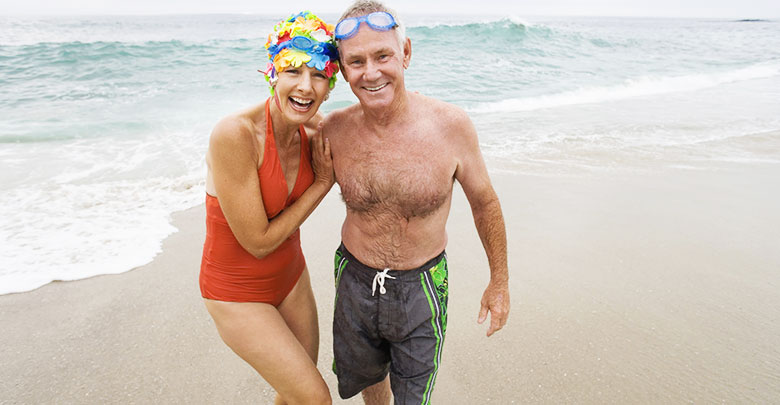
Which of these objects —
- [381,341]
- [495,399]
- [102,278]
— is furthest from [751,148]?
[102,278]

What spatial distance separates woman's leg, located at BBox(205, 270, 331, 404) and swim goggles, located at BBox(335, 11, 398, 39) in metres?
1.41

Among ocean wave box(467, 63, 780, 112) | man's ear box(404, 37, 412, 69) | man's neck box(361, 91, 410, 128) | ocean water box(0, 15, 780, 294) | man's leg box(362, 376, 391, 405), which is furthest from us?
ocean wave box(467, 63, 780, 112)

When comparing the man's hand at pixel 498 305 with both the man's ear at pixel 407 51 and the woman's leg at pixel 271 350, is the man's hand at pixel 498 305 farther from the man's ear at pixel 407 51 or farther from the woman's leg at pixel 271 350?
the man's ear at pixel 407 51

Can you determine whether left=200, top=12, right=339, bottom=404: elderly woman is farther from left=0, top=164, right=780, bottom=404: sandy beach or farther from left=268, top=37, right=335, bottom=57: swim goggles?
left=0, top=164, right=780, bottom=404: sandy beach

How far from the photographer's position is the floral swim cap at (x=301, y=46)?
2.06 m

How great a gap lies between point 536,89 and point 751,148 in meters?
7.67

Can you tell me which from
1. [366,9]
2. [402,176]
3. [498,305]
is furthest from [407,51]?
[498,305]

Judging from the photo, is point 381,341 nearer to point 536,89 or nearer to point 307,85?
point 307,85

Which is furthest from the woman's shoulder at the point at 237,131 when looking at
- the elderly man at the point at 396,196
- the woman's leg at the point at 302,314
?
the woman's leg at the point at 302,314

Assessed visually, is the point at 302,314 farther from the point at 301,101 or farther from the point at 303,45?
the point at 303,45

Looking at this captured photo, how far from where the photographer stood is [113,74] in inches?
639

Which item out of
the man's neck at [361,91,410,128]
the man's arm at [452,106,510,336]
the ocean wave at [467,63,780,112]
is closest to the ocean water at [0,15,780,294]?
the ocean wave at [467,63,780,112]

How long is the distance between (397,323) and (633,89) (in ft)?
52.7

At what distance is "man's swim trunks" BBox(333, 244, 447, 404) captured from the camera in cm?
223
